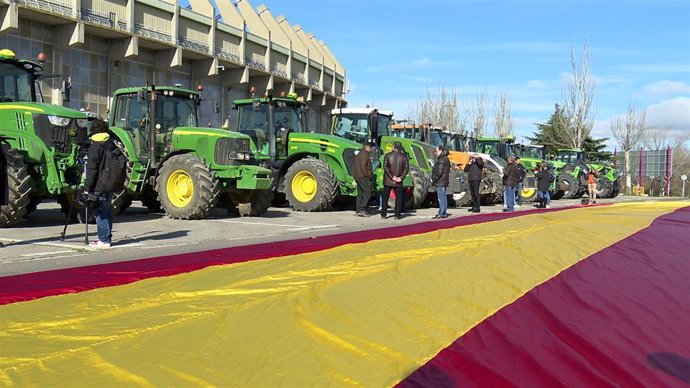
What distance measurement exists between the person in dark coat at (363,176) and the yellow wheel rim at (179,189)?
145 inches

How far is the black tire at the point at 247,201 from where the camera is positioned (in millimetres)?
12961

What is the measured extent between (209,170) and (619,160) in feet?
185

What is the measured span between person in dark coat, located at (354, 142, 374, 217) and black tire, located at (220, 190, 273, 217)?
6.43 feet

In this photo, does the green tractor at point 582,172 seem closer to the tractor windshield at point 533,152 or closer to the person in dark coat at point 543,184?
the tractor windshield at point 533,152

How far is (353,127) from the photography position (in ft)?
55.9

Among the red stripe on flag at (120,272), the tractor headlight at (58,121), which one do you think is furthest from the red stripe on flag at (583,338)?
the tractor headlight at (58,121)

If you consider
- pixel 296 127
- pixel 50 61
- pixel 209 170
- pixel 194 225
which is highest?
pixel 50 61

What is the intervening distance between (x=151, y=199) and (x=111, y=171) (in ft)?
18.5

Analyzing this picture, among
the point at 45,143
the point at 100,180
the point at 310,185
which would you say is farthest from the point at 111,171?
the point at 310,185

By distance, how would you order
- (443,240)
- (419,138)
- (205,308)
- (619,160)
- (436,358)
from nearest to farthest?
(436,358) → (205,308) → (443,240) → (419,138) → (619,160)

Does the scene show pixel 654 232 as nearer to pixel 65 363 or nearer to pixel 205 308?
pixel 205 308

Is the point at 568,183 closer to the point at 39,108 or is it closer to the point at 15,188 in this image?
the point at 39,108

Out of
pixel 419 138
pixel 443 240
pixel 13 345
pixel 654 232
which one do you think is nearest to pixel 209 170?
pixel 443 240

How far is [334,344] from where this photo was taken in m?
3.16
